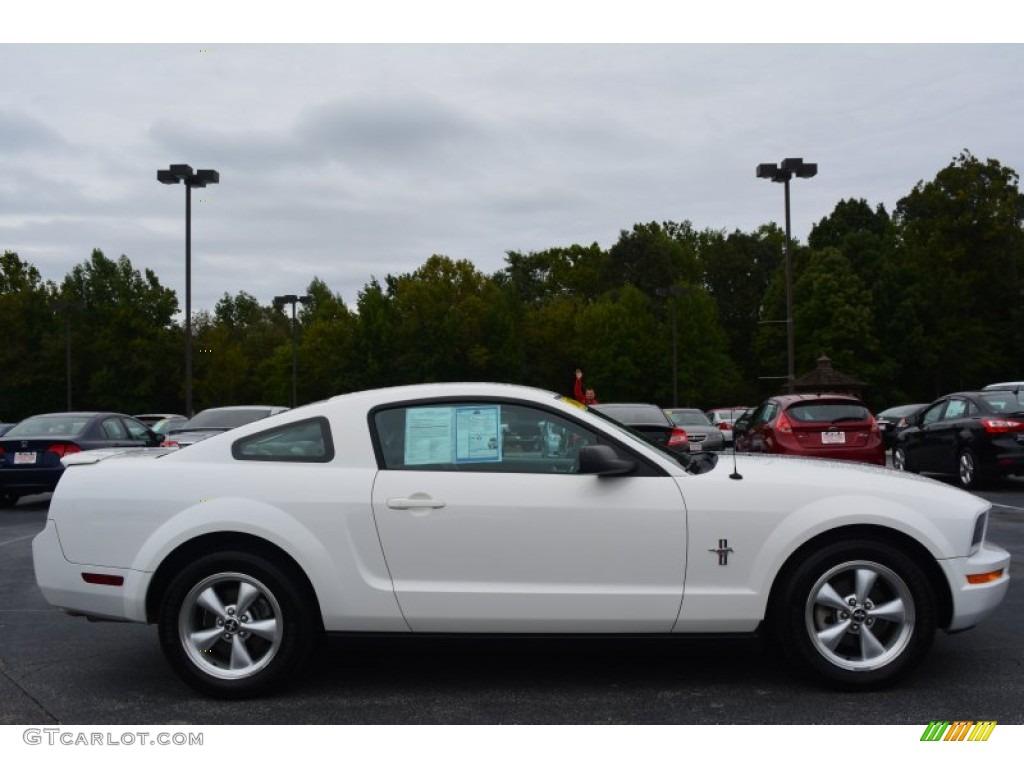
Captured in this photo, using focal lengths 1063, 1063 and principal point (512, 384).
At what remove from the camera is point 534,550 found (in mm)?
4859

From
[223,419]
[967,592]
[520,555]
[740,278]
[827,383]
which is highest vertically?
[740,278]

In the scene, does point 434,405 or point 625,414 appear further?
point 625,414

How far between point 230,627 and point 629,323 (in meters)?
73.4

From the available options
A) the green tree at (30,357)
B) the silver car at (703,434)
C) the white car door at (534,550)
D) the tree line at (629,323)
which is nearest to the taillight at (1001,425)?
the silver car at (703,434)

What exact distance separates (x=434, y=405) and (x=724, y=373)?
74339 mm

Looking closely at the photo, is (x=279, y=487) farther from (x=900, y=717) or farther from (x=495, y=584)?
(x=900, y=717)

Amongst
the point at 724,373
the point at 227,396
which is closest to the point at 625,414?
the point at 724,373

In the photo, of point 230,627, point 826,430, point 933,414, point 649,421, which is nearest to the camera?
point 230,627

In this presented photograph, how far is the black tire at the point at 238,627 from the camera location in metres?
4.91

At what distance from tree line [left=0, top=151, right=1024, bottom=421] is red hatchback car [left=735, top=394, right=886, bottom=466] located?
140 ft

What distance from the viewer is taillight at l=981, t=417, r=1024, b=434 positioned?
1463 cm

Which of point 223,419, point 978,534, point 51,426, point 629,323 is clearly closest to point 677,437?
point 223,419

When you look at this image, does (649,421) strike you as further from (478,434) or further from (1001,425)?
(478,434)

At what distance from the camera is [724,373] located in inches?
3063
